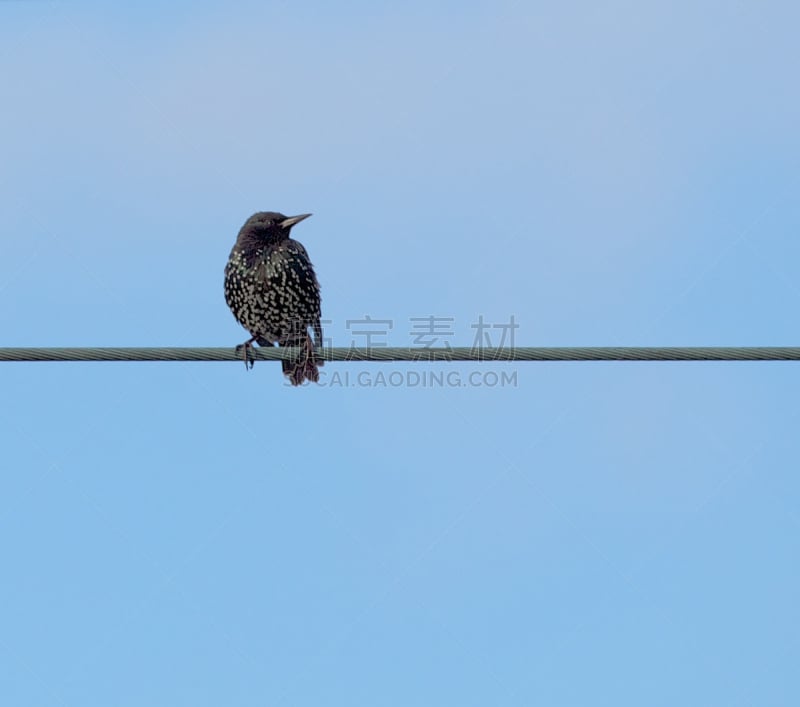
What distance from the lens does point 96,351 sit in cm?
697

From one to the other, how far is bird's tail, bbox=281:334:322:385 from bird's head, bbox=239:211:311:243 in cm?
80

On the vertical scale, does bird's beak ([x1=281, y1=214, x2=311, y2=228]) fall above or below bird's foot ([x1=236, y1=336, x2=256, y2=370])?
above

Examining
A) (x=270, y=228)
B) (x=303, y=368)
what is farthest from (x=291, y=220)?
(x=303, y=368)

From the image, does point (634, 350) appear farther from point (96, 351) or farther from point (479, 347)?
point (96, 351)

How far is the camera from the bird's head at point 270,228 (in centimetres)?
1045

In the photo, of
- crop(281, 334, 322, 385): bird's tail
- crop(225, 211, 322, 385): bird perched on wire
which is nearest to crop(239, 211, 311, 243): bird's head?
crop(225, 211, 322, 385): bird perched on wire

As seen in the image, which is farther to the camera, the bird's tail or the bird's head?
the bird's head

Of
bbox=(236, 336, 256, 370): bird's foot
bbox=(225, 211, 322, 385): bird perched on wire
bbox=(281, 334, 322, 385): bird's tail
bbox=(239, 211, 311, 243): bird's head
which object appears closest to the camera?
bbox=(236, 336, 256, 370): bird's foot

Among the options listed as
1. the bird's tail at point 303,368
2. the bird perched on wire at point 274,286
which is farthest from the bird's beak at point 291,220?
the bird's tail at point 303,368

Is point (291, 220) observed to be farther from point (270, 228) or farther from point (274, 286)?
point (274, 286)

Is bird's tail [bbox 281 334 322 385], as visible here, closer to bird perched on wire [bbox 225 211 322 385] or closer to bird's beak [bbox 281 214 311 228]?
bird perched on wire [bbox 225 211 322 385]

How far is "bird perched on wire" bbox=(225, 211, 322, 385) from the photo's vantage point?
10289mm

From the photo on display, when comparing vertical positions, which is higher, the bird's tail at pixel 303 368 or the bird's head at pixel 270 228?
Answer: the bird's head at pixel 270 228

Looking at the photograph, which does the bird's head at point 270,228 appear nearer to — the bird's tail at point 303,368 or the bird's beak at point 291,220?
the bird's beak at point 291,220
